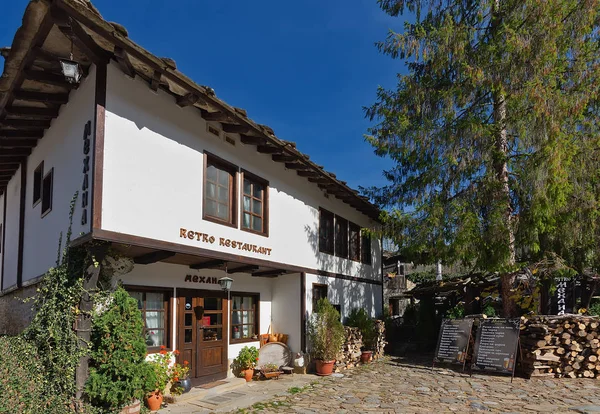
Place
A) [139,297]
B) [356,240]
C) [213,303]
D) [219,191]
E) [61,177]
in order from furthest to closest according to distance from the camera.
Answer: [356,240] → [213,303] → [219,191] → [139,297] → [61,177]

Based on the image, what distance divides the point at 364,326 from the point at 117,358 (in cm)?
900

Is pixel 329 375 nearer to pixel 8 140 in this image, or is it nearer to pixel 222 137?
pixel 222 137

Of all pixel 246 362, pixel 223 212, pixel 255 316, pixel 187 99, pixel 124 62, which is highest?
pixel 124 62

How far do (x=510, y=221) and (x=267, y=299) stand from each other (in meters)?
6.54

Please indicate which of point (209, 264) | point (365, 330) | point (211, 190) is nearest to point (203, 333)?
point (209, 264)

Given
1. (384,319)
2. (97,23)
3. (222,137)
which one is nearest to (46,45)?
(97,23)

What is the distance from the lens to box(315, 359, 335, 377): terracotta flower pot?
39.0 ft

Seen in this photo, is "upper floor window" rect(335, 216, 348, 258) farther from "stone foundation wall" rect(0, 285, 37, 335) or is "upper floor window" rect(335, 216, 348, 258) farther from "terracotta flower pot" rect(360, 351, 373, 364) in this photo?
"stone foundation wall" rect(0, 285, 37, 335)

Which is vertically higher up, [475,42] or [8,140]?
[475,42]

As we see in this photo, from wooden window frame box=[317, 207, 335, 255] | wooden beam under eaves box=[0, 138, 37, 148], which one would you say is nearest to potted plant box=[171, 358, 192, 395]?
wooden beam under eaves box=[0, 138, 37, 148]

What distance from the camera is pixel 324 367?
11898 mm

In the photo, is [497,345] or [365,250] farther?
[365,250]

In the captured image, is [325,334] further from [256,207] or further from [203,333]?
[256,207]

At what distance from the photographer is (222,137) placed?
998cm
